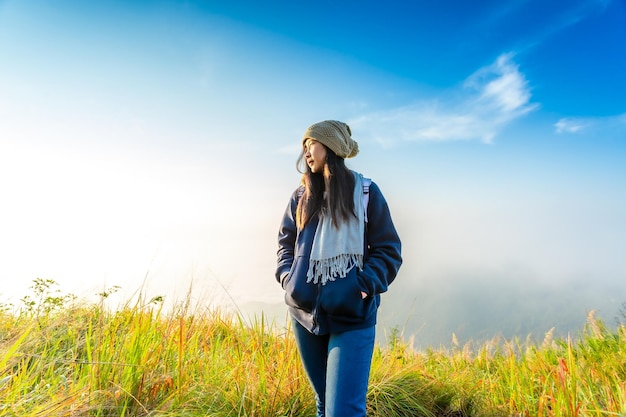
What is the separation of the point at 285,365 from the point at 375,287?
1.55 metres

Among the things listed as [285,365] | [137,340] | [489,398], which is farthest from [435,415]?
[137,340]

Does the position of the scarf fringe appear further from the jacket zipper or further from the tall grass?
the tall grass

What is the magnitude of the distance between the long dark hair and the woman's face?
0.03 metres

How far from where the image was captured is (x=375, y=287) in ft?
8.48

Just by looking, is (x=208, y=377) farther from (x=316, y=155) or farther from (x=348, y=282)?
(x=316, y=155)

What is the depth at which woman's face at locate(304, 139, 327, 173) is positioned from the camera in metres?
2.99

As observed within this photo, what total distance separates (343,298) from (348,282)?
0.36ft

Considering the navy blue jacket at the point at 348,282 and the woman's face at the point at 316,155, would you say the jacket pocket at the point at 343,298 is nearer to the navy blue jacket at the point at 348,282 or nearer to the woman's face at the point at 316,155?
the navy blue jacket at the point at 348,282

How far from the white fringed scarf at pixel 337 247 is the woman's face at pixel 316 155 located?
29 cm

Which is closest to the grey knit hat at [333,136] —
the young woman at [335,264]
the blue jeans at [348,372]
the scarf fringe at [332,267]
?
the young woman at [335,264]

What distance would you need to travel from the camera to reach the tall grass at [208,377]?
2660 millimetres

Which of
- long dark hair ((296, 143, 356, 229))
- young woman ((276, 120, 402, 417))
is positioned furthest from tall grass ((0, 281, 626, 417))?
long dark hair ((296, 143, 356, 229))

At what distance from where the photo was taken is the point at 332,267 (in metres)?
2.64

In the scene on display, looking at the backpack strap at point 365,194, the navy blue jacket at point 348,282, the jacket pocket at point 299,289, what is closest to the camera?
the navy blue jacket at point 348,282
